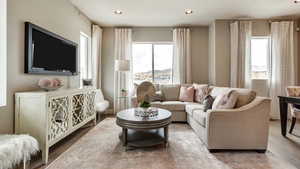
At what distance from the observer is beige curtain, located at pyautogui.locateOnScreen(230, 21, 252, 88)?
465 cm

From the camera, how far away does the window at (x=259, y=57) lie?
4.86 m

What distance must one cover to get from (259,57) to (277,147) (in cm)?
294

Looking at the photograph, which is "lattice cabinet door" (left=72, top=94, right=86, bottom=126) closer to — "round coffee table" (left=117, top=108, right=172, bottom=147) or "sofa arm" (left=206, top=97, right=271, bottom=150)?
"round coffee table" (left=117, top=108, right=172, bottom=147)

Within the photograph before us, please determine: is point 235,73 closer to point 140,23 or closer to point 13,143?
point 140,23

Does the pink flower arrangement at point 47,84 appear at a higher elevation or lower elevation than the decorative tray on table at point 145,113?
higher

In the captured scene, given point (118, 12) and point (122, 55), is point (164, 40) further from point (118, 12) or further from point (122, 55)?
point (118, 12)

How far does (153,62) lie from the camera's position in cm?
547

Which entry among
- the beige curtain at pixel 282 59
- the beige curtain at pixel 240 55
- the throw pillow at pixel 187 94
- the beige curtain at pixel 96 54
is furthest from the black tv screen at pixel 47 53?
the beige curtain at pixel 282 59

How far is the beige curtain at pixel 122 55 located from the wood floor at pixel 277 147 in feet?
5.56

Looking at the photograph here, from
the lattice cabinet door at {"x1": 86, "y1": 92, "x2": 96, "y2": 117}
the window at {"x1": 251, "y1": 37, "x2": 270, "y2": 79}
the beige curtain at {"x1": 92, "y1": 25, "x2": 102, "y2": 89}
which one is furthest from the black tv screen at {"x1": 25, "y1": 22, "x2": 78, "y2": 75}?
the window at {"x1": 251, "y1": 37, "x2": 270, "y2": 79}

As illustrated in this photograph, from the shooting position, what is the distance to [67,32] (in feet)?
11.9

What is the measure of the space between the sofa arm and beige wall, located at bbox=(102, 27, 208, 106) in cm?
286

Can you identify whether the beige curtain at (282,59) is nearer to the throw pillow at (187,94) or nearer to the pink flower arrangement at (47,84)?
the throw pillow at (187,94)

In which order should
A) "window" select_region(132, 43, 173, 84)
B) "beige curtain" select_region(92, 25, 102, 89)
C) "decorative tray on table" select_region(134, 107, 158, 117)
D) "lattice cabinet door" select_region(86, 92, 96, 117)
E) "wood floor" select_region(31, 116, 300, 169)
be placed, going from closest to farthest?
1. "wood floor" select_region(31, 116, 300, 169)
2. "decorative tray on table" select_region(134, 107, 158, 117)
3. "lattice cabinet door" select_region(86, 92, 96, 117)
4. "beige curtain" select_region(92, 25, 102, 89)
5. "window" select_region(132, 43, 173, 84)
